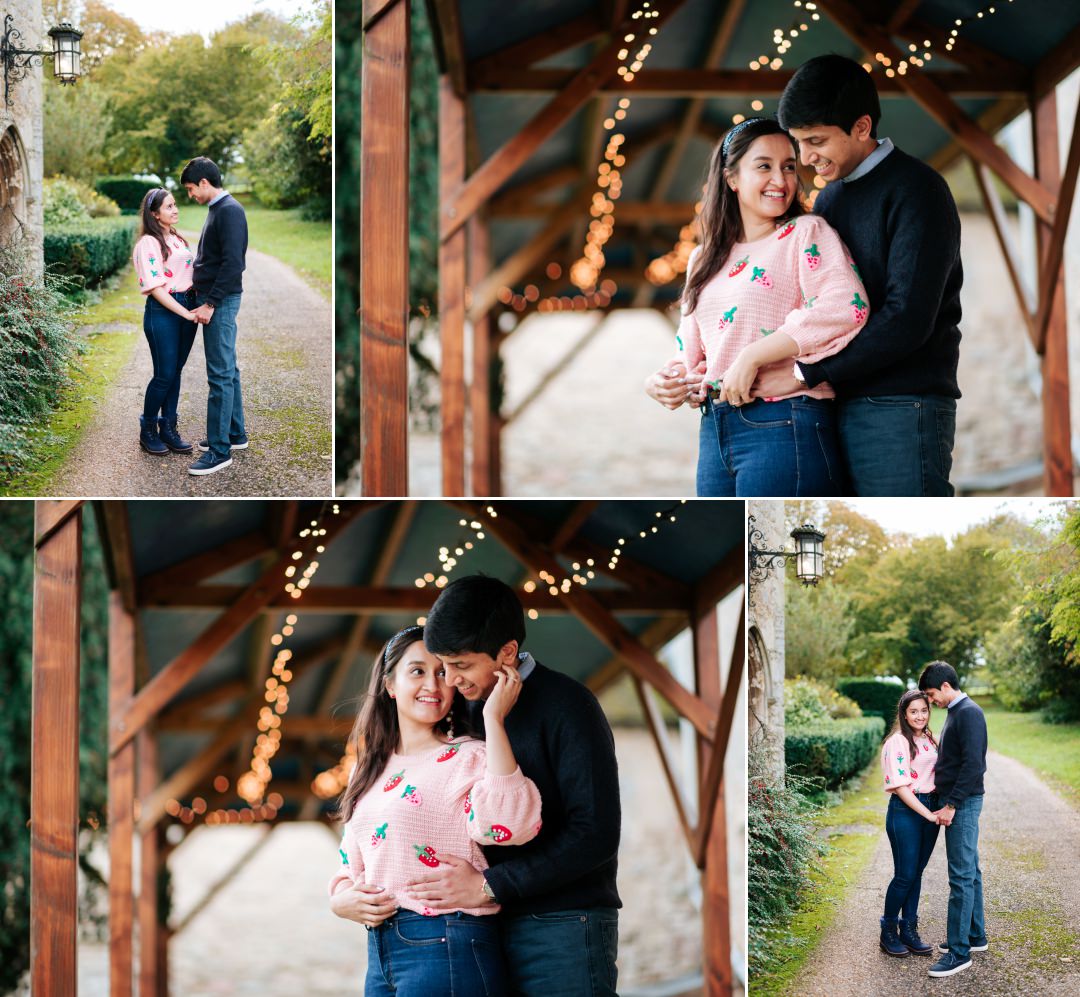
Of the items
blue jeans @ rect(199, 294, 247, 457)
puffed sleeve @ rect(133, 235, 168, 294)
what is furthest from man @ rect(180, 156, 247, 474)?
puffed sleeve @ rect(133, 235, 168, 294)

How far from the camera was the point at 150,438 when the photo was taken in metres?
4.26

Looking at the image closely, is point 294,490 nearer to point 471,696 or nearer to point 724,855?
point 471,696

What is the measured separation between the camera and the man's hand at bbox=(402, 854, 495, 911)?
3.28 m

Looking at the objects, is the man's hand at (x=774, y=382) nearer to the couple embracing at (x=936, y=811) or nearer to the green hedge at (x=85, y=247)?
the couple embracing at (x=936, y=811)

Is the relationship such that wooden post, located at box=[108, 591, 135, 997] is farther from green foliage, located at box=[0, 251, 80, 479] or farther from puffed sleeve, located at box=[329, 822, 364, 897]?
puffed sleeve, located at box=[329, 822, 364, 897]

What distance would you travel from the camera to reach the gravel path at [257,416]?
4.23 meters

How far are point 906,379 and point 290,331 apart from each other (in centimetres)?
186

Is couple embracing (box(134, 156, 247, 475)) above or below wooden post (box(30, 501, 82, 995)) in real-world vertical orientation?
above

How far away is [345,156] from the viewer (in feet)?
20.6

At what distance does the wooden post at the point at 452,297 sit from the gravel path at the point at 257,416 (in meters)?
2.01

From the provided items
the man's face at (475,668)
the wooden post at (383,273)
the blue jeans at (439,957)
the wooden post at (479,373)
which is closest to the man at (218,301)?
the wooden post at (383,273)

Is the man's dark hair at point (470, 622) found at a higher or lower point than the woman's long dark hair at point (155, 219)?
lower

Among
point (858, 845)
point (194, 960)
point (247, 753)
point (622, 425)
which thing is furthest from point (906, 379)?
point (622, 425)

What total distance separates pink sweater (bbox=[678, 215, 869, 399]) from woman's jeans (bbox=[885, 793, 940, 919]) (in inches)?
43.8
